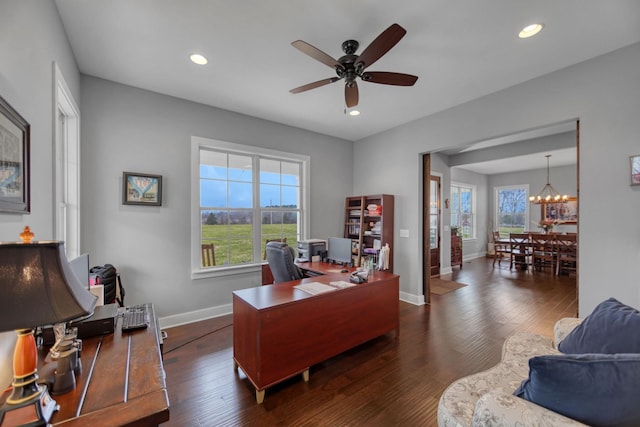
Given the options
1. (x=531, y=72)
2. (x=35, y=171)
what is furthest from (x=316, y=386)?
(x=531, y=72)

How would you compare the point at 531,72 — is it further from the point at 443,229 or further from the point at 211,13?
the point at 443,229

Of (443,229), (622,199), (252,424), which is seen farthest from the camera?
(443,229)

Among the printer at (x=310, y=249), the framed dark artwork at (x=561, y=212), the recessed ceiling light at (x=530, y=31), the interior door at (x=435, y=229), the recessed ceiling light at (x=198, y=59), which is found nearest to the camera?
the recessed ceiling light at (x=530, y=31)

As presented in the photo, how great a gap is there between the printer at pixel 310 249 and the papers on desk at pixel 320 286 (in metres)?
1.20

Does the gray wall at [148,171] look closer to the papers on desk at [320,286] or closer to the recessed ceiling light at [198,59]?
the recessed ceiling light at [198,59]

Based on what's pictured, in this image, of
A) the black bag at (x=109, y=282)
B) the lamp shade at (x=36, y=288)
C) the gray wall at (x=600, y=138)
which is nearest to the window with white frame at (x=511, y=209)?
the gray wall at (x=600, y=138)

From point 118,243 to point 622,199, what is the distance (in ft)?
16.9

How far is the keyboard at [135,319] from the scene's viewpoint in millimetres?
1476

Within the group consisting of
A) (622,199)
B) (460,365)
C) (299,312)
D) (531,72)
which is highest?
(531,72)

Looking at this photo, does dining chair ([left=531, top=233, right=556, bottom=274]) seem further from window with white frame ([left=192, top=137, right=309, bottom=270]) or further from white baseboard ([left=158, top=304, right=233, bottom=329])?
white baseboard ([left=158, top=304, right=233, bottom=329])

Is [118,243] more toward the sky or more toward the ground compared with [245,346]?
more toward the sky

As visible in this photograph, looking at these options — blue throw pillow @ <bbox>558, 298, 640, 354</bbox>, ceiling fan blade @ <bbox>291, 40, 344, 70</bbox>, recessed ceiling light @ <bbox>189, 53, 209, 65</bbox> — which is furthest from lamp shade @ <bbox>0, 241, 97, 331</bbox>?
recessed ceiling light @ <bbox>189, 53, 209, 65</bbox>

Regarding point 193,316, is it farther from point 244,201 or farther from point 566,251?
point 566,251

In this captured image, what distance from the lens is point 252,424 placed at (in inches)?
68.7
